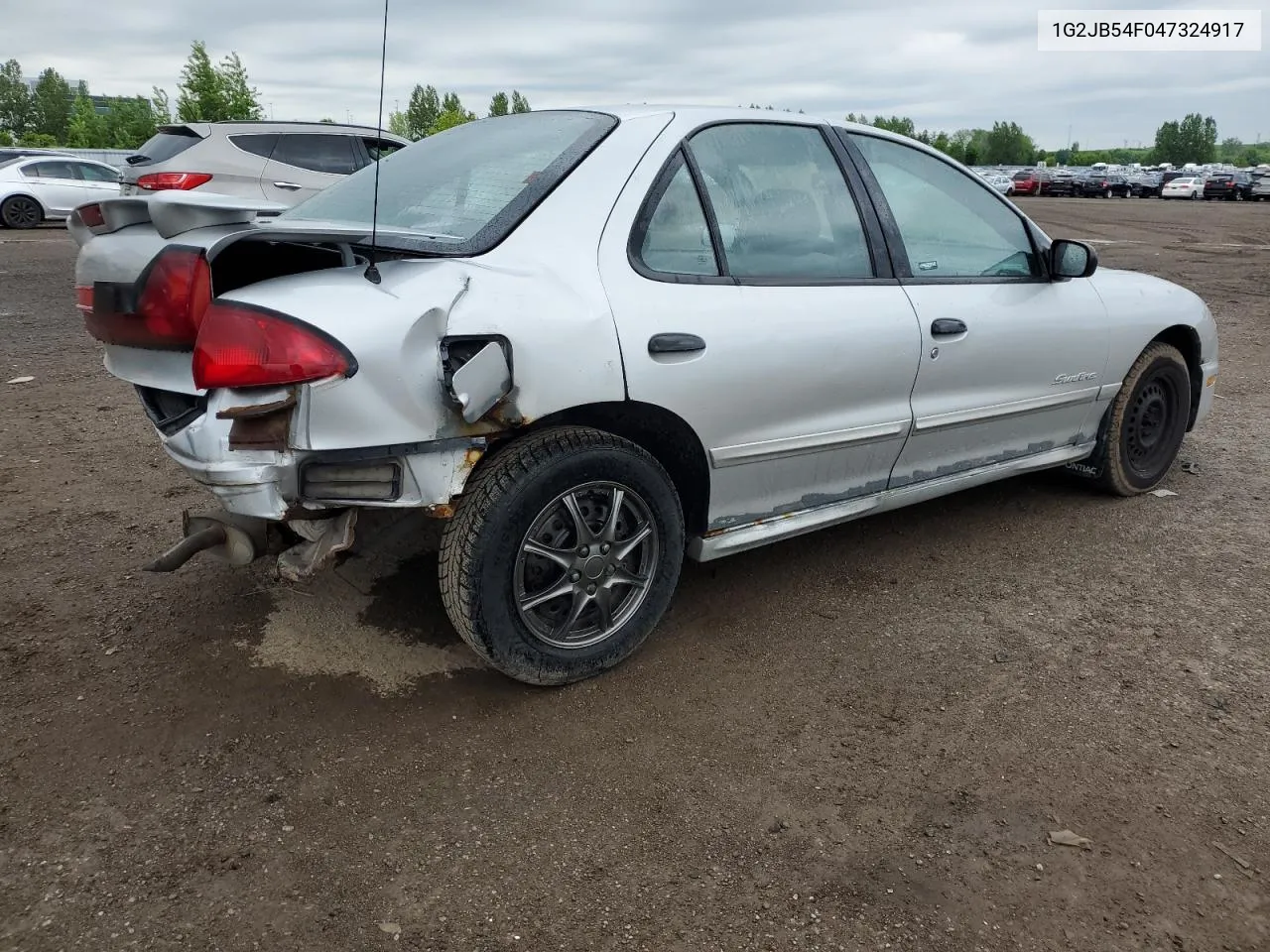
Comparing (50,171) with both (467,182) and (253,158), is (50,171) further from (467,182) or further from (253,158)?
(467,182)

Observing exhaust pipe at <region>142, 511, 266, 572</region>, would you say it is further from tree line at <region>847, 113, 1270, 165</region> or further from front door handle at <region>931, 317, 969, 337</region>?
tree line at <region>847, 113, 1270, 165</region>

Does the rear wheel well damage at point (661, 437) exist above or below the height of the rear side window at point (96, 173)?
below

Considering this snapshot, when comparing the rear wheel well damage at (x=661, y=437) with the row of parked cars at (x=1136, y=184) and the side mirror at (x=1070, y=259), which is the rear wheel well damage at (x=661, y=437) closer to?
the side mirror at (x=1070, y=259)

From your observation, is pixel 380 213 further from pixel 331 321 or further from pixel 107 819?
pixel 107 819

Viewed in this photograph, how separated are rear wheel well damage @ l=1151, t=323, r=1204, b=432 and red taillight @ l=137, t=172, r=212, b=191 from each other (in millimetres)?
9420

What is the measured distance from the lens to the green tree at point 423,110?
2496 inches

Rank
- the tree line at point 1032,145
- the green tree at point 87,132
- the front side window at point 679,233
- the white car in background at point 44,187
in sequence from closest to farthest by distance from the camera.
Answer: the front side window at point 679,233 → the white car in background at point 44,187 → the green tree at point 87,132 → the tree line at point 1032,145

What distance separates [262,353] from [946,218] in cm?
257

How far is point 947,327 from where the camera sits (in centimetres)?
352

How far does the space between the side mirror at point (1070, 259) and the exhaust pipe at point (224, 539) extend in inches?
121

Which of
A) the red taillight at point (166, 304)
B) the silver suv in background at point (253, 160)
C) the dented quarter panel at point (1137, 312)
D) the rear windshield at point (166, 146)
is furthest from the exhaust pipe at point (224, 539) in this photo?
the rear windshield at point (166, 146)

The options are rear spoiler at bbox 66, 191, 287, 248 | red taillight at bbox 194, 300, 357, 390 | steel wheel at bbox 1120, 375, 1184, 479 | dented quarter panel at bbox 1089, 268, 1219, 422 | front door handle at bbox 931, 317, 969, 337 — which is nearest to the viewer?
red taillight at bbox 194, 300, 357, 390

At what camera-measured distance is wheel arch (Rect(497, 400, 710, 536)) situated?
2835 millimetres

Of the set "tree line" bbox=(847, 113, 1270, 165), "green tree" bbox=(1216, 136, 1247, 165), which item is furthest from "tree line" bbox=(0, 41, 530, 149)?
"green tree" bbox=(1216, 136, 1247, 165)
